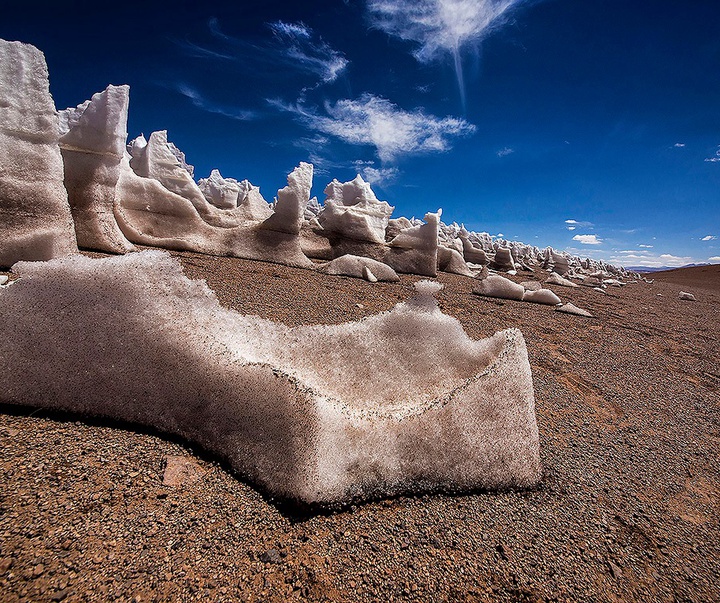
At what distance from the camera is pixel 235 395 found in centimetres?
159

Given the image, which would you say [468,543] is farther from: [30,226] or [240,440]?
[30,226]

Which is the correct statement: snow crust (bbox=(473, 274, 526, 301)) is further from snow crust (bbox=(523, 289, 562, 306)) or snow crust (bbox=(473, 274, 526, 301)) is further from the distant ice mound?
the distant ice mound

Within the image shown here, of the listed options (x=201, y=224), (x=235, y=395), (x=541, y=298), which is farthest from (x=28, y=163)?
(x=541, y=298)

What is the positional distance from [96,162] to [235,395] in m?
4.48

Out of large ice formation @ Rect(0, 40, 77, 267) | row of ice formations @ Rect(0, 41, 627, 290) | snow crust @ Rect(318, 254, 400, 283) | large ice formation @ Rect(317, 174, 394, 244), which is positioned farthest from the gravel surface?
large ice formation @ Rect(317, 174, 394, 244)

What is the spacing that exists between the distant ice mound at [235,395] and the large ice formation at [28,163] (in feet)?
6.37

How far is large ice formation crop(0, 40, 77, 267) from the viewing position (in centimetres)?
296

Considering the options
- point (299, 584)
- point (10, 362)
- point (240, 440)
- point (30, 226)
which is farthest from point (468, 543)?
point (30, 226)

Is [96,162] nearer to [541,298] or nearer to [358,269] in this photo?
[358,269]

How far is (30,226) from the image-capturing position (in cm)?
318

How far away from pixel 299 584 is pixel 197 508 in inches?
17.9

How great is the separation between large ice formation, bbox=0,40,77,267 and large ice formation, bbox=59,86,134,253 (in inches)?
51.0

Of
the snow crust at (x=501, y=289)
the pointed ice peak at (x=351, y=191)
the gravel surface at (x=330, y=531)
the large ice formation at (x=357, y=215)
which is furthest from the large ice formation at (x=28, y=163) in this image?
the pointed ice peak at (x=351, y=191)

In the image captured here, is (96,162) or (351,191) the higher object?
(351,191)
